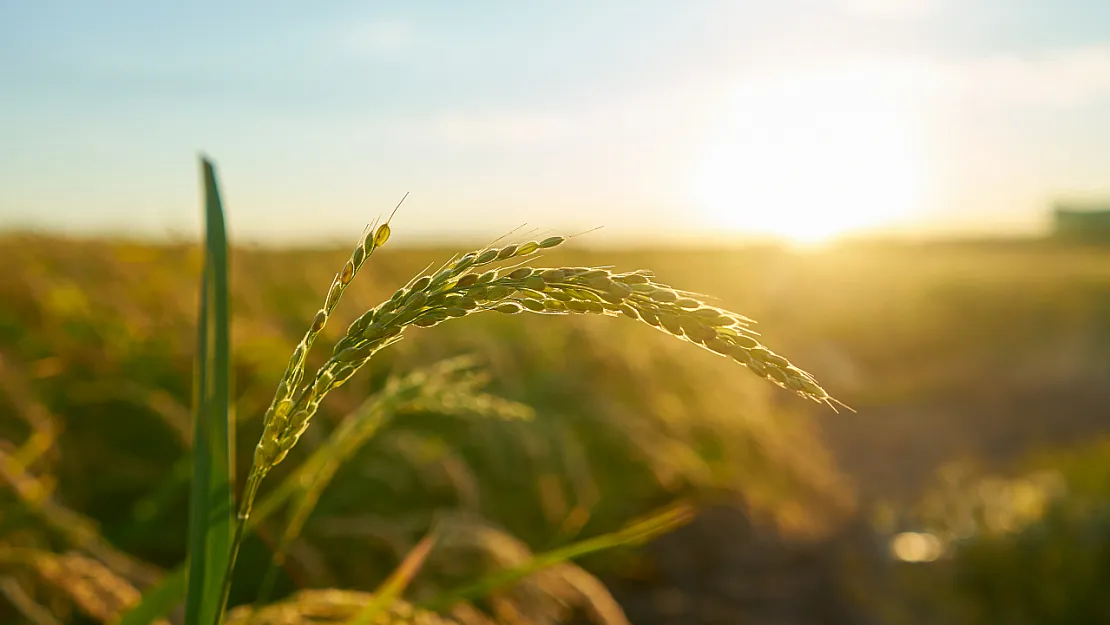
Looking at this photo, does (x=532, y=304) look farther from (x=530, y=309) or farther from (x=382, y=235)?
(x=382, y=235)

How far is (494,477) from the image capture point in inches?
161

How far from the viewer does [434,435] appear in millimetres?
3979

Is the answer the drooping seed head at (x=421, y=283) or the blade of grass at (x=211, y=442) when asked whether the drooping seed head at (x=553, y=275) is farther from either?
the blade of grass at (x=211, y=442)

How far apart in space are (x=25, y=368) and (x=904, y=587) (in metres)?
5.02

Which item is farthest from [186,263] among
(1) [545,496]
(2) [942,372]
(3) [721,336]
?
(2) [942,372]

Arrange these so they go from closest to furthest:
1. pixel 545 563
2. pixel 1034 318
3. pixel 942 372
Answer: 1. pixel 545 563
2. pixel 942 372
3. pixel 1034 318

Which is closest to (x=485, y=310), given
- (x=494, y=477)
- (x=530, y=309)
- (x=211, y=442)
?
(x=530, y=309)

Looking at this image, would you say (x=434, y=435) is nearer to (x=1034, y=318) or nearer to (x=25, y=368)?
(x=25, y=368)

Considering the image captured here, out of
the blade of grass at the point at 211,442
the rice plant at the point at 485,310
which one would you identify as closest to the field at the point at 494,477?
the blade of grass at the point at 211,442

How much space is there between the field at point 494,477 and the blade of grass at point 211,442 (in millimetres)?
365

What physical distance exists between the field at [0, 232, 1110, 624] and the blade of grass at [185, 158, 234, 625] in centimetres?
37

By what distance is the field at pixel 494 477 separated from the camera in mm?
2863

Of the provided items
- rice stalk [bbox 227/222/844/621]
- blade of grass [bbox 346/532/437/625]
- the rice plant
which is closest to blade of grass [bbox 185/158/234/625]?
the rice plant

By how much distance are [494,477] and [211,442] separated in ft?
10.2
